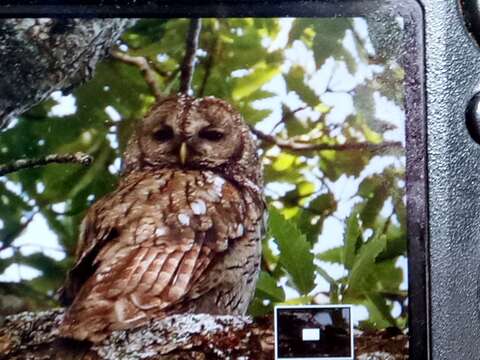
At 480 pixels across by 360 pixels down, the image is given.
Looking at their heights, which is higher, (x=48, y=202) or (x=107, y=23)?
(x=107, y=23)

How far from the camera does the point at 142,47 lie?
808 millimetres

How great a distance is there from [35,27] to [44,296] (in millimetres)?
313

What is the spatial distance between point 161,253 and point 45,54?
0.28 meters

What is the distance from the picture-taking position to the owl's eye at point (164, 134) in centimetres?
82

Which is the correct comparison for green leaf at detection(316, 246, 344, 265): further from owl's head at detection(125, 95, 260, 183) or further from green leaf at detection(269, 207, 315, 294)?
owl's head at detection(125, 95, 260, 183)

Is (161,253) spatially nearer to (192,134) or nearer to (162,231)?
(162,231)

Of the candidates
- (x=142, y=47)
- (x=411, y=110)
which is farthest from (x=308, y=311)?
(x=142, y=47)

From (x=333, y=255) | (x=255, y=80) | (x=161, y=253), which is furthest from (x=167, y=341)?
(x=255, y=80)

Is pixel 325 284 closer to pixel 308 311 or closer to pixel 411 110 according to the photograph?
pixel 308 311

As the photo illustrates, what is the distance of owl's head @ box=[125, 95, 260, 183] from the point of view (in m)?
0.81

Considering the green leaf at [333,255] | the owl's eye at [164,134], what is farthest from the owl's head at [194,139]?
the green leaf at [333,255]

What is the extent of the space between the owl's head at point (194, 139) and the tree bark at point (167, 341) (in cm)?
18

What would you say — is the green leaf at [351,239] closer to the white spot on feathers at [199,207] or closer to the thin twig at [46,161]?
the white spot on feathers at [199,207]

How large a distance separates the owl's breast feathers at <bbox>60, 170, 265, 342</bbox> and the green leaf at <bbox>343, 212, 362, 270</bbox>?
0.10 meters
